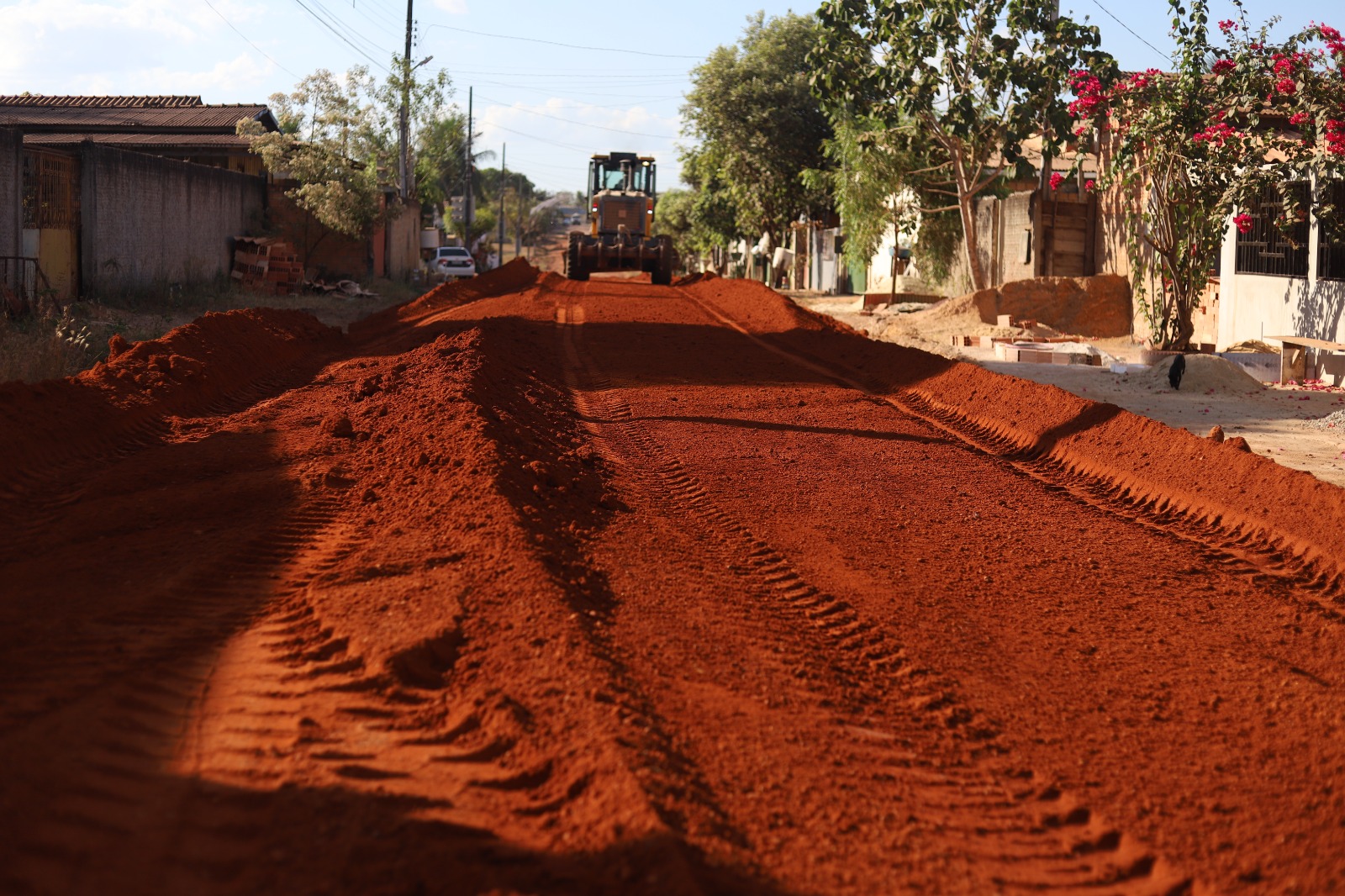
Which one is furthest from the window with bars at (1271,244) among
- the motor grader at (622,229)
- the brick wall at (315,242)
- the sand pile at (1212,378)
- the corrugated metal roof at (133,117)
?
the corrugated metal roof at (133,117)

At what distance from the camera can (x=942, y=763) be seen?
13.1ft

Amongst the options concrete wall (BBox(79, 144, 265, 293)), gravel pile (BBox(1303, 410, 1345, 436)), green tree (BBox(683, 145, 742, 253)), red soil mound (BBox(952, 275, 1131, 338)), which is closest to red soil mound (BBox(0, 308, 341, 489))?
concrete wall (BBox(79, 144, 265, 293))

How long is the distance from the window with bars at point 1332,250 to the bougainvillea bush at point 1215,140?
0.80 feet

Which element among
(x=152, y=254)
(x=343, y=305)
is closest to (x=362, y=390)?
(x=152, y=254)

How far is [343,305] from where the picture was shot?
27.0 meters

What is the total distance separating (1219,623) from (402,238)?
3890cm

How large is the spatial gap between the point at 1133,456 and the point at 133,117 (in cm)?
3623

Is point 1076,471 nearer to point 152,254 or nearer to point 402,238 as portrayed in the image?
point 152,254

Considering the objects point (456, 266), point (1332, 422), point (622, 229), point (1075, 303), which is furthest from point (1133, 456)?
point (456, 266)

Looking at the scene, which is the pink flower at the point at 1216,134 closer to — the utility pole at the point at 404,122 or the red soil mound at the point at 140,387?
the red soil mound at the point at 140,387

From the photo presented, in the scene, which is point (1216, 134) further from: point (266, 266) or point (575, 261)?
point (575, 261)

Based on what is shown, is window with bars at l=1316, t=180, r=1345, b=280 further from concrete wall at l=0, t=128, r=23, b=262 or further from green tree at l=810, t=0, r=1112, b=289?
concrete wall at l=0, t=128, r=23, b=262

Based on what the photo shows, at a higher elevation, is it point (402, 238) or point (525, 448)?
point (402, 238)

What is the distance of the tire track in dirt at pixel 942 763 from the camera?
339 cm
